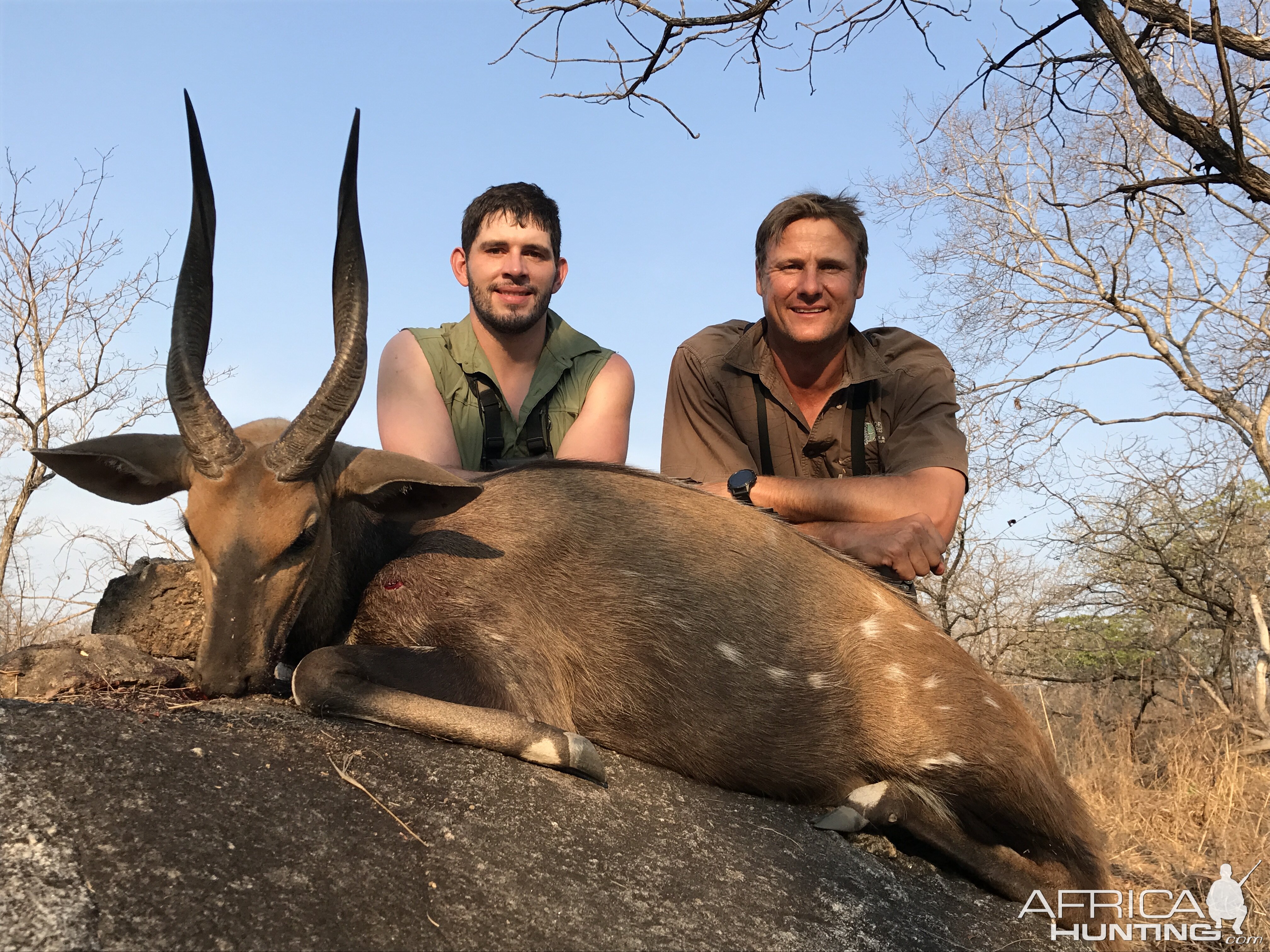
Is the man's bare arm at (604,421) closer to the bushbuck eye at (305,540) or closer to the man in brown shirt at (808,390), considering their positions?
the man in brown shirt at (808,390)

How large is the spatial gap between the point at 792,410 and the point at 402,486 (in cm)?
272

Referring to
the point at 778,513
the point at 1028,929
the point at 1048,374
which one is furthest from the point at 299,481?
the point at 1048,374

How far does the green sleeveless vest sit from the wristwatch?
118 cm

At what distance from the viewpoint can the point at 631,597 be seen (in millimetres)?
4164

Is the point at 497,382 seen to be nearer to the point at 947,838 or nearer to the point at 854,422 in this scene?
the point at 854,422

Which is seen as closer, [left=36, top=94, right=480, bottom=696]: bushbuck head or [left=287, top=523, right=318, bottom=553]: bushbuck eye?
[left=36, top=94, right=480, bottom=696]: bushbuck head

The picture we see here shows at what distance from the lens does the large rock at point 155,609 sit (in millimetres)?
4512

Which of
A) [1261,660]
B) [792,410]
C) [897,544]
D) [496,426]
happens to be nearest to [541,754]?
[897,544]

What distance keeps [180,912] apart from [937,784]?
310 centimetres

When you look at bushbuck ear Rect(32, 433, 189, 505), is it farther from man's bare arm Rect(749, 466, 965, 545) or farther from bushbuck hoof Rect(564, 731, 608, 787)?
man's bare arm Rect(749, 466, 965, 545)

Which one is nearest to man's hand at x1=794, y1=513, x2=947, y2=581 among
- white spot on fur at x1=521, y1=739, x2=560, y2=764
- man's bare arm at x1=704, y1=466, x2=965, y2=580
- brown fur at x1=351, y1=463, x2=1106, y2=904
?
man's bare arm at x1=704, y1=466, x2=965, y2=580

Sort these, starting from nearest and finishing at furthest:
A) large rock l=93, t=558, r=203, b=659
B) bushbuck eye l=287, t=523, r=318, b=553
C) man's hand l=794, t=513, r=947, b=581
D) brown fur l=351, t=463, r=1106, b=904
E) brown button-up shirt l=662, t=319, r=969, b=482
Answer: bushbuck eye l=287, t=523, r=318, b=553, brown fur l=351, t=463, r=1106, b=904, large rock l=93, t=558, r=203, b=659, man's hand l=794, t=513, r=947, b=581, brown button-up shirt l=662, t=319, r=969, b=482

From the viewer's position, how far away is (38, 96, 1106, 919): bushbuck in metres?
3.52

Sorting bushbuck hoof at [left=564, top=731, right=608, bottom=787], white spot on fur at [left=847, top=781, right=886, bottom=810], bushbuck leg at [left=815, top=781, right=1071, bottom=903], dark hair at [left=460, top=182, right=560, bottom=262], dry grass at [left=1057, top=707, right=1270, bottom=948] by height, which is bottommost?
dry grass at [left=1057, top=707, right=1270, bottom=948]
